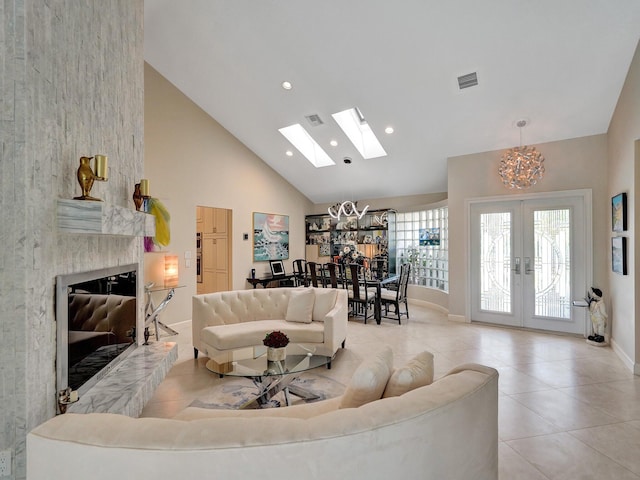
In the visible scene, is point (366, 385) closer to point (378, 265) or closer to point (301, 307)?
point (301, 307)

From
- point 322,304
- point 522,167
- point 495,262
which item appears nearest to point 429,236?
point 495,262

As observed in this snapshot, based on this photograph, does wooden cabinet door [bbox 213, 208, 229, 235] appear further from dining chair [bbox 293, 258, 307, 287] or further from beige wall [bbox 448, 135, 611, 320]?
beige wall [bbox 448, 135, 611, 320]

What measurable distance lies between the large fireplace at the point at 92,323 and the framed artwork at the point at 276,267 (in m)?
4.74

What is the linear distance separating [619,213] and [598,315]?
1.47 meters

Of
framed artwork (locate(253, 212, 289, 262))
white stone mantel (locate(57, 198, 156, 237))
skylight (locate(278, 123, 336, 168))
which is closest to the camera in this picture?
white stone mantel (locate(57, 198, 156, 237))

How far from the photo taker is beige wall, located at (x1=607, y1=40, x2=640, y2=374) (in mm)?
3480

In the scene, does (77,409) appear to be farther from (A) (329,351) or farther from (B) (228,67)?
(B) (228,67)

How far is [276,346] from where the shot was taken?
2836 mm

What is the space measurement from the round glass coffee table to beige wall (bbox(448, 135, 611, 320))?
373 centimetres

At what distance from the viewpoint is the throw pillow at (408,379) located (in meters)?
1.59

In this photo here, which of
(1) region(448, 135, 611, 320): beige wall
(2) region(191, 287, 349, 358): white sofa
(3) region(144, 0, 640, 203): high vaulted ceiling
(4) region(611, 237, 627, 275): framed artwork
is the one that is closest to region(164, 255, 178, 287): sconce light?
(2) region(191, 287, 349, 358): white sofa

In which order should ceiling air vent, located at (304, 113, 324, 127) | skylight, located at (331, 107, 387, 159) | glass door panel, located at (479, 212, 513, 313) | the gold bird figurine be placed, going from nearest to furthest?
the gold bird figurine < glass door panel, located at (479, 212, 513, 313) < ceiling air vent, located at (304, 113, 324, 127) < skylight, located at (331, 107, 387, 159)

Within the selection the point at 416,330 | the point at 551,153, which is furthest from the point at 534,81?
the point at 416,330

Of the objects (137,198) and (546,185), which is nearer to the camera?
(137,198)
